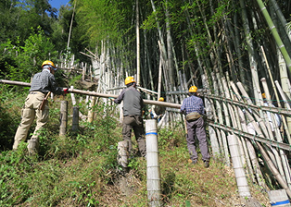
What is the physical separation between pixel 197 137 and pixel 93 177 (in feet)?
6.69

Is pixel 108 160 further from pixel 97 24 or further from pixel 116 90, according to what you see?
pixel 97 24

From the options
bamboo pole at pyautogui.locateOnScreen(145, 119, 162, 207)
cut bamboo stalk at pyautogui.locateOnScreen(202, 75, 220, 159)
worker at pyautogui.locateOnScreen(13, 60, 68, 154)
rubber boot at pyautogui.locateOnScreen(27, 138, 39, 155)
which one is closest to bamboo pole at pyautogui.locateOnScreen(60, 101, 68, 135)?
worker at pyautogui.locateOnScreen(13, 60, 68, 154)

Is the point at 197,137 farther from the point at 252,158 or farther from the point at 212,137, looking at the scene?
the point at 252,158

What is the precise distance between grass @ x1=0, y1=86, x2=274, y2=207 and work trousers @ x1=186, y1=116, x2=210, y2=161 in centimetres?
16

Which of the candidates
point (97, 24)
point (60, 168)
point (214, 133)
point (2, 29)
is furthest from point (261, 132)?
point (2, 29)

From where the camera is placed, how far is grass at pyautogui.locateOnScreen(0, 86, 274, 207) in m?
2.28

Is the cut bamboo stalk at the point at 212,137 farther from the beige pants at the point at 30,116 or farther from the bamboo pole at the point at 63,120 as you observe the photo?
the beige pants at the point at 30,116

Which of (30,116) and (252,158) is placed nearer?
(252,158)

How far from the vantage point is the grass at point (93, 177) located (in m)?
2.28

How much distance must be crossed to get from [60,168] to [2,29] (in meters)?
12.5

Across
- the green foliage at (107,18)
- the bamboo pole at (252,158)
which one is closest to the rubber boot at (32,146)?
the bamboo pole at (252,158)

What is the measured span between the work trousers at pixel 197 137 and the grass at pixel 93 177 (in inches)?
6.1

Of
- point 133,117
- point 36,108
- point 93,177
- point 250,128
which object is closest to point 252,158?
point 250,128

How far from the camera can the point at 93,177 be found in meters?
2.46
